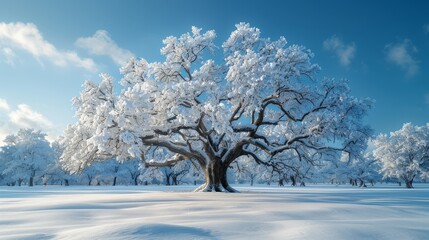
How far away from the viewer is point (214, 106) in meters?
18.7

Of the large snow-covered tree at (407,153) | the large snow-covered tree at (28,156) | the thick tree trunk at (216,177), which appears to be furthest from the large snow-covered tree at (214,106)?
the large snow-covered tree at (28,156)

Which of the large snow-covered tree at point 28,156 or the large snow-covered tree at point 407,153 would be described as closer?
the large snow-covered tree at point 407,153

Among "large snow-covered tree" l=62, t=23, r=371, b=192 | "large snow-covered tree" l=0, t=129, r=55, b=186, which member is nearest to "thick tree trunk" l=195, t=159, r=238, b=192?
"large snow-covered tree" l=62, t=23, r=371, b=192

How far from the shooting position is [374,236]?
4750mm

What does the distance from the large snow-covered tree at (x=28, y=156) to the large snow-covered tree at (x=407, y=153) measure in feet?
241

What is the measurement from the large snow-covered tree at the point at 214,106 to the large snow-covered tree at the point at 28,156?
50.7 meters

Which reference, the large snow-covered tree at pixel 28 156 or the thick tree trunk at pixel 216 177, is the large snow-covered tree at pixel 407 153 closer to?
the thick tree trunk at pixel 216 177

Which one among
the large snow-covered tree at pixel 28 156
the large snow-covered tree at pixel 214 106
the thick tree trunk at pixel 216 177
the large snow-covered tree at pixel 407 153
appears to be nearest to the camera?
the large snow-covered tree at pixel 214 106

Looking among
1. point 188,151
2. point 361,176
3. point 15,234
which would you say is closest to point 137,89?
point 188,151

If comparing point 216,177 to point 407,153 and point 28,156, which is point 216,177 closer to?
point 407,153

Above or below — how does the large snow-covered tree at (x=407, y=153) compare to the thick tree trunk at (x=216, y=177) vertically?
above

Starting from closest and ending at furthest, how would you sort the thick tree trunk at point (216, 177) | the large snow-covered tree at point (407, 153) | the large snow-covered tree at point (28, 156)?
the thick tree trunk at point (216, 177)
the large snow-covered tree at point (407, 153)
the large snow-covered tree at point (28, 156)

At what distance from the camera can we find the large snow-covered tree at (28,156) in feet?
208

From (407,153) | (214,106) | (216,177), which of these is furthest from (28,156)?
(407,153)
